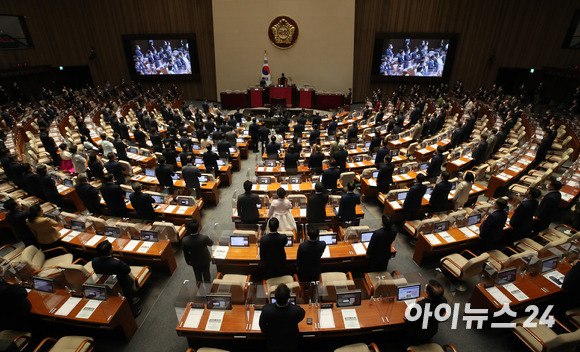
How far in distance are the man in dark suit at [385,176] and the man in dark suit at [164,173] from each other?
18.4 ft

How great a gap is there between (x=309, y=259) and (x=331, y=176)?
3.13m

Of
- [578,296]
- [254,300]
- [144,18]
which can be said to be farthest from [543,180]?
[144,18]

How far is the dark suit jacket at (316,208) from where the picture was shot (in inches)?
241

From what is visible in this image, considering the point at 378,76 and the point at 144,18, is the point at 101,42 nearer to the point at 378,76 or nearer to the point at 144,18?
the point at 144,18

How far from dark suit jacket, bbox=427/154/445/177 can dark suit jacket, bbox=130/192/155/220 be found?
24.4 feet

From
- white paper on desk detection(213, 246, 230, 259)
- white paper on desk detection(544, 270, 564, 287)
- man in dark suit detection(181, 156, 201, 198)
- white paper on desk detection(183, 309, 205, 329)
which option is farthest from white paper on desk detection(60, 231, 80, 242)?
white paper on desk detection(544, 270, 564, 287)

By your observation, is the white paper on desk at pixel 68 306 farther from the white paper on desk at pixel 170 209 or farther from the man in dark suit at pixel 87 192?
the man in dark suit at pixel 87 192

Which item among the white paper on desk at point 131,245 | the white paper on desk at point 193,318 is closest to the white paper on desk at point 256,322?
the white paper on desk at point 193,318

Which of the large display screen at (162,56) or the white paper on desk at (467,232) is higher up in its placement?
the large display screen at (162,56)

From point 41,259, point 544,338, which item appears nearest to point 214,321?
point 41,259

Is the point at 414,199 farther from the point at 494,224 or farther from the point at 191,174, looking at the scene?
the point at 191,174

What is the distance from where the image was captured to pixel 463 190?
22.0 feet

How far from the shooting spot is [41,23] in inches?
798

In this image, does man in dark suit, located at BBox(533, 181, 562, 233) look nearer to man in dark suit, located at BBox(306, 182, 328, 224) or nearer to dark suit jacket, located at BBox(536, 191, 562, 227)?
dark suit jacket, located at BBox(536, 191, 562, 227)
